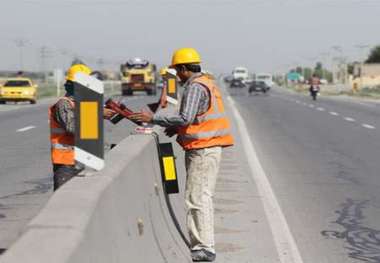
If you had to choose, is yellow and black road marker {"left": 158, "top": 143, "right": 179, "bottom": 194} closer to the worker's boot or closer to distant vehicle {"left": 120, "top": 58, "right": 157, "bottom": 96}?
the worker's boot

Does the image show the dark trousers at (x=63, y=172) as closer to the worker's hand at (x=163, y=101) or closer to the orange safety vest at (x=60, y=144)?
the orange safety vest at (x=60, y=144)

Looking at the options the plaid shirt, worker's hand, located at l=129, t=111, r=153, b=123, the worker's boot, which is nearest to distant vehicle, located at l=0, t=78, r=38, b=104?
worker's hand, located at l=129, t=111, r=153, b=123

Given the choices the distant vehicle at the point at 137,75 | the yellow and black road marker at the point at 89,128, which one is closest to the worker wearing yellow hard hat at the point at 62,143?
the yellow and black road marker at the point at 89,128

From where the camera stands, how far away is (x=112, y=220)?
16.0 feet

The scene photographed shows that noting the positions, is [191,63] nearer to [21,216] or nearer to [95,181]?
[95,181]

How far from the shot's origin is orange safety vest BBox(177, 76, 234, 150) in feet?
23.2

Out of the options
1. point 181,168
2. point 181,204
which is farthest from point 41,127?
point 181,204

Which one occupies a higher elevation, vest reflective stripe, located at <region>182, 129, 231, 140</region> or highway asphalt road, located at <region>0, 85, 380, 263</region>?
vest reflective stripe, located at <region>182, 129, 231, 140</region>

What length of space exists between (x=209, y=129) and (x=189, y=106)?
321mm

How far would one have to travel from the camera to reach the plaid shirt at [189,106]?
22.7 ft

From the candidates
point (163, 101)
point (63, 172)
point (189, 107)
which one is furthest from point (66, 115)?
point (163, 101)

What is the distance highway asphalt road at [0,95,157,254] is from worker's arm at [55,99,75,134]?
5.42ft

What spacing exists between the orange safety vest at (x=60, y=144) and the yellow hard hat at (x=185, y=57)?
43.1 inches

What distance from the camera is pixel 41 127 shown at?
29.7 m
